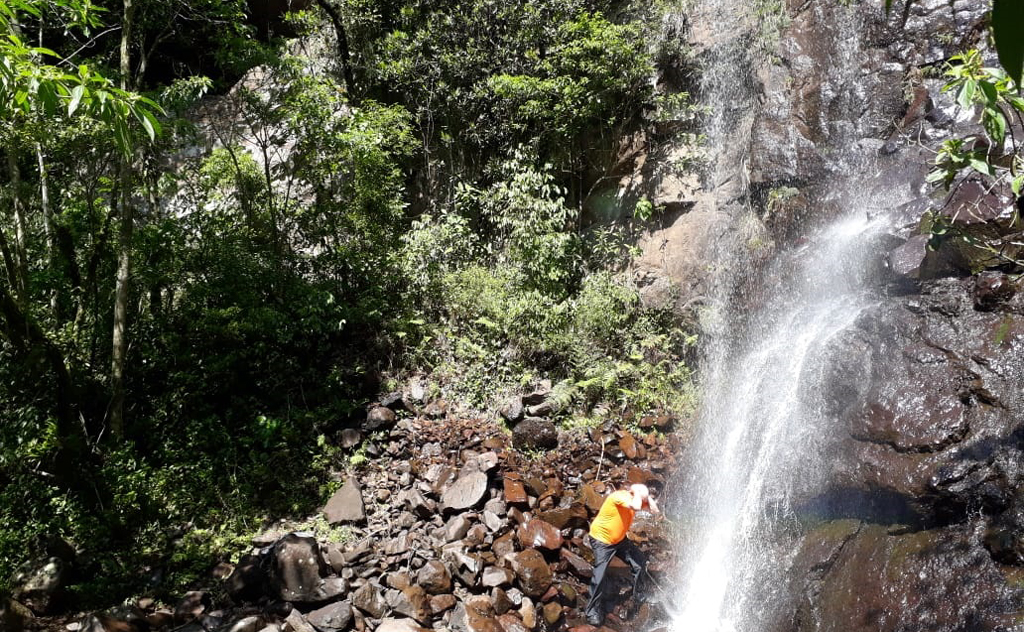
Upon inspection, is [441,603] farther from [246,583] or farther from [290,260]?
[290,260]

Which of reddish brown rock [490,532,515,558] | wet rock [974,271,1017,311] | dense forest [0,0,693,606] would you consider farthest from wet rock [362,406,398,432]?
wet rock [974,271,1017,311]

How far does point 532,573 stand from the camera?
6.01 m

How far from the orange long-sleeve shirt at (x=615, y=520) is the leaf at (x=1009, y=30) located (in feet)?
18.2

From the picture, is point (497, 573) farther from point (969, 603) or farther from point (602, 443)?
point (969, 603)

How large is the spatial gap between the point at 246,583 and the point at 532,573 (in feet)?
8.67

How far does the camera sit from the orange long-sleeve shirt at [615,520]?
19.4 ft

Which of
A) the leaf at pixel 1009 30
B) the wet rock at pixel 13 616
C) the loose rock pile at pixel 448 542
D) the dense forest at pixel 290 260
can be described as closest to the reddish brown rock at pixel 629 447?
the loose rock pile at pixel 448 542

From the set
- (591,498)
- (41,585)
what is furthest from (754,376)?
(41,585)

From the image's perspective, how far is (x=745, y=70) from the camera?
10.5 metres

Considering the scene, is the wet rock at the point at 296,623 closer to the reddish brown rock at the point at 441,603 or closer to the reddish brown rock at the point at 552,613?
the reddish brown rock at the point at 441,603

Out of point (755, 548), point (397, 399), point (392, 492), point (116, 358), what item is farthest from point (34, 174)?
point (755, 548)

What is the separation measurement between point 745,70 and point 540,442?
23.7 ft

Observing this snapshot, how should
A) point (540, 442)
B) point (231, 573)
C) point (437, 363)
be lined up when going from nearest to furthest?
point (231, 573), point (540, 442), point (437, 363)

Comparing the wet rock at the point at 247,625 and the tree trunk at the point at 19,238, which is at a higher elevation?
the tree trunk at the point at 19,238
